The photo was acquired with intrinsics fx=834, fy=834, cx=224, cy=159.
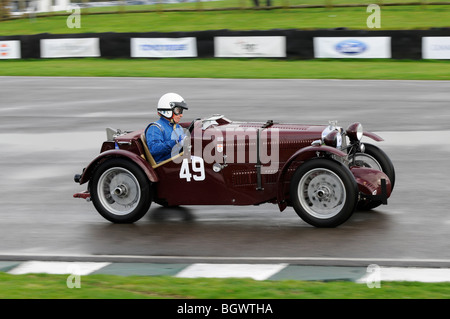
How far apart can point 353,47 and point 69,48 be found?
37.0ft

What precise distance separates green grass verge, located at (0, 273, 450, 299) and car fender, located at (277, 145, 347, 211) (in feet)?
6.65

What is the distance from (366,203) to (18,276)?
430 cm

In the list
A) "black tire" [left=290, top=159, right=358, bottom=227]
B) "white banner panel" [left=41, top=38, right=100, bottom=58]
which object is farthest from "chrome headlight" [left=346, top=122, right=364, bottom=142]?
"white banner panel" [left=41, top=38, right=100, bottom=58]

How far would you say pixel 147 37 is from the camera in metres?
31.7

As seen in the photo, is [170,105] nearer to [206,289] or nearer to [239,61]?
[206,289]

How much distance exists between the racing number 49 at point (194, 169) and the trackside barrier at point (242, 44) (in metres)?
19.8

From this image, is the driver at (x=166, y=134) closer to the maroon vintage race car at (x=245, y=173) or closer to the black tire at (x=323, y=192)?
the maroon vintage race car at (x=245, y=173)

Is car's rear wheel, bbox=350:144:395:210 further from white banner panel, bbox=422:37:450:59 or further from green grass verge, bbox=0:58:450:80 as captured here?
white banner panel, bbox=422:37:450:59

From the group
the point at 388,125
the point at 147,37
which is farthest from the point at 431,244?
the point at 147,37

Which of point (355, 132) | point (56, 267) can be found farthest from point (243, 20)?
point (56, 267)

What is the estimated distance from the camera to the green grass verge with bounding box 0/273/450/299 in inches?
267

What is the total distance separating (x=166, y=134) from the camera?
9.61 metres

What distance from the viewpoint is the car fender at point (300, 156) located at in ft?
29.4
